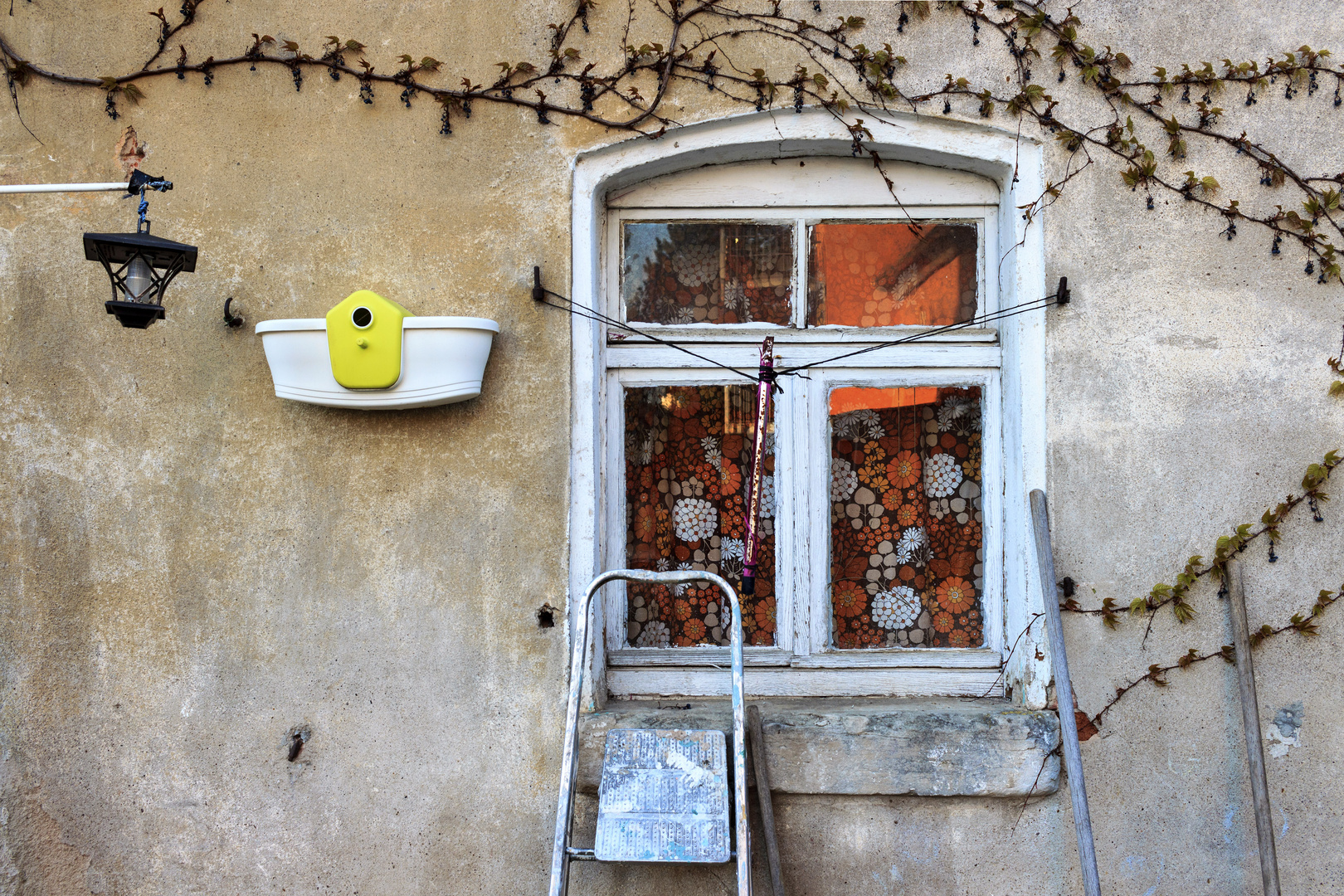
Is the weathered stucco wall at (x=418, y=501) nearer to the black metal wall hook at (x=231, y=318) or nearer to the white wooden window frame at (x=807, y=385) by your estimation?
the black metal wall hook at (x=231, y=318)

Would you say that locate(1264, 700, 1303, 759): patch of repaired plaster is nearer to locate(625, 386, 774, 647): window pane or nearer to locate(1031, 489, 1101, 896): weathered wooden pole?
locate(1031, 489, 1101, 896): weathered wooden pole

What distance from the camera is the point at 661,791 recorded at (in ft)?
7.22

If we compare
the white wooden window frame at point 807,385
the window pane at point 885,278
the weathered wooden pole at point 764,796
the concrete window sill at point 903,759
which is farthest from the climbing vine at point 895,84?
the weathered wooden pole at point 764,796

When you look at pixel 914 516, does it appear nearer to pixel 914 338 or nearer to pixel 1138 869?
pixel 914 338

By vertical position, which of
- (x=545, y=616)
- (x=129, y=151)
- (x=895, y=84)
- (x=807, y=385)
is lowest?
(x=545, y=616)

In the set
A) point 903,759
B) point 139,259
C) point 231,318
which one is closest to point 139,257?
point 139,259

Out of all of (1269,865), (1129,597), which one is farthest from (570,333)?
A: (1269,865)

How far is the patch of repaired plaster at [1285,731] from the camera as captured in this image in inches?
96.7

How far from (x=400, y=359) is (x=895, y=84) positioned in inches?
61.2

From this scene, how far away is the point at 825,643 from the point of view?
2680 mm

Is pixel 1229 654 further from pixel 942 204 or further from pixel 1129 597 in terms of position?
pixel 942 204

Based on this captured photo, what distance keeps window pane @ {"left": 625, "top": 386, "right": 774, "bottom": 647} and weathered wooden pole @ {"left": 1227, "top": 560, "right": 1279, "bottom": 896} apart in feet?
4.05

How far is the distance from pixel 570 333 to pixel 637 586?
0.78m

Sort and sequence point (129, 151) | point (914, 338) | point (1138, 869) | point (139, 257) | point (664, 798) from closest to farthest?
point (139, 257) < point (664, 798) < point (1138, 869) < point (129, 151) < point (914, 338)
